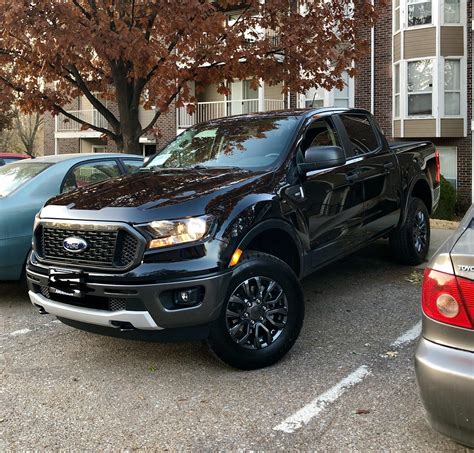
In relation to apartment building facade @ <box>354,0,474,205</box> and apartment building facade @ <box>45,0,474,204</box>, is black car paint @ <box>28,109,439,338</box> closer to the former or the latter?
apartment building facade @ <box>45,0,474,204</box>

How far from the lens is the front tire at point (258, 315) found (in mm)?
3785

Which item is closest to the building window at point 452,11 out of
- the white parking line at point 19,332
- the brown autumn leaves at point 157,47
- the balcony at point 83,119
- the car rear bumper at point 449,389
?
the brown autumn leaves at point 157,47

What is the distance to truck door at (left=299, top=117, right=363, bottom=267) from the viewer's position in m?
4.68

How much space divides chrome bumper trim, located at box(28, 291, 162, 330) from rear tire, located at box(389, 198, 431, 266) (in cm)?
379

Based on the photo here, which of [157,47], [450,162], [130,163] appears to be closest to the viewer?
[130,163]

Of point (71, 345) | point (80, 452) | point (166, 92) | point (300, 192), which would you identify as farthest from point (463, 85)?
point (80, 452)

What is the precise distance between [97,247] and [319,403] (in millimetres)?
1763

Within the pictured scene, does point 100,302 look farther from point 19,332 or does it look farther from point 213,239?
point 19,332

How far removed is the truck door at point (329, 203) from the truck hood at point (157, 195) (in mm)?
574

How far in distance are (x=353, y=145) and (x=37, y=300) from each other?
334 cm

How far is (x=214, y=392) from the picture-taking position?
3684 millimetres

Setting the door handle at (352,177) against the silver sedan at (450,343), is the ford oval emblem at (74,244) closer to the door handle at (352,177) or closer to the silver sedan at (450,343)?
the silver sedan at (450,343)

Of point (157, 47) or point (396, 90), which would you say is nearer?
point (157, 47)

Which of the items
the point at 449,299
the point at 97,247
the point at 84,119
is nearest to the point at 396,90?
the point at 84,119
